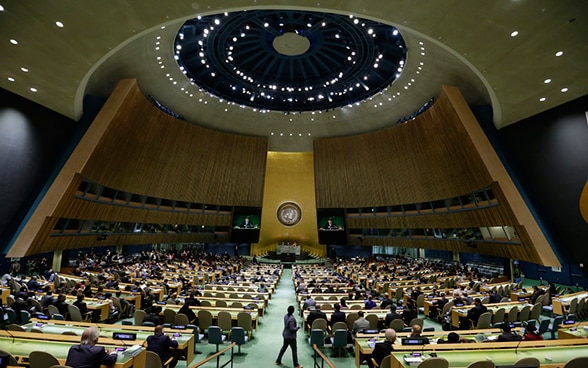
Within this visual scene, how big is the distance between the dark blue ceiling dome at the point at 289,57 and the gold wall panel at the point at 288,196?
10433 millimetres

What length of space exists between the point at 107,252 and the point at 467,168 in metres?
26.4

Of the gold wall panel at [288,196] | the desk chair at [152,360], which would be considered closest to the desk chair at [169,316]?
the desk chair at [152,360]

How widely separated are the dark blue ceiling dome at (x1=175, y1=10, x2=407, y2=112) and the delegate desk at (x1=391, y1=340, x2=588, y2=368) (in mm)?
15856

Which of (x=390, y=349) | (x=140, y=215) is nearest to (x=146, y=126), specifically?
(x=140, y=215)

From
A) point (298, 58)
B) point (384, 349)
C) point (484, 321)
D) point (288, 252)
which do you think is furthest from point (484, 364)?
point (288, 252)

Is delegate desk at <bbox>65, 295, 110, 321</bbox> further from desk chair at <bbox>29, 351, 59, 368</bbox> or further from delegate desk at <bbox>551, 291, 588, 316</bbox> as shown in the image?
delegate desk at <bbox>551, 291, 588, 316</bbox>

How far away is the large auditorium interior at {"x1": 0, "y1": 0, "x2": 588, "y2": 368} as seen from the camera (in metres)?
7.02

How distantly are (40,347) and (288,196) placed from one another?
3122cm

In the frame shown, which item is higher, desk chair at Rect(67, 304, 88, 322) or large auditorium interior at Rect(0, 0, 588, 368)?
large auditorium interior at Rect(0, 0, 588, 368)

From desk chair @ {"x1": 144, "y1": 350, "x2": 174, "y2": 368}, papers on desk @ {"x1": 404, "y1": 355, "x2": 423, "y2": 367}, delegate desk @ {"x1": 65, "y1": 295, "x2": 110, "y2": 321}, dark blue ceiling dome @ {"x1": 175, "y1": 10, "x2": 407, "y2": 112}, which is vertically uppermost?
dark blue ceiling dome @ {"x1": 175, "y1": 10, "x2": 407, "y2": 112}

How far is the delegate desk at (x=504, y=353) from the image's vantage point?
455 centimetres

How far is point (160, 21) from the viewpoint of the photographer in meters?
10.2

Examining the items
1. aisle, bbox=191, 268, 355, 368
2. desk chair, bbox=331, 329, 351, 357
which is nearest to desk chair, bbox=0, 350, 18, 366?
aisle, bbox=191, 268, 355, 368

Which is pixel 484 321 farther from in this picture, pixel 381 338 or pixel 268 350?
pixel 268 350
